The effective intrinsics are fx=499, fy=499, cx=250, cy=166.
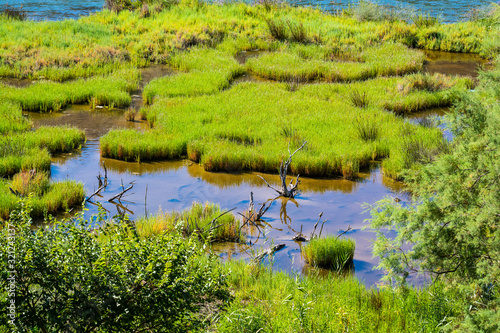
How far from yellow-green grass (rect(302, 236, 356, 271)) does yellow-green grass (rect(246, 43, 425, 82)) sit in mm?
9947

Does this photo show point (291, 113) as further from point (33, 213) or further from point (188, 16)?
point (188, 16)

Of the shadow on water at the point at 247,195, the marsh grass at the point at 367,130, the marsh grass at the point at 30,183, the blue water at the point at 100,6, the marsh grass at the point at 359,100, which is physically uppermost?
the blue water at the point at 100,6

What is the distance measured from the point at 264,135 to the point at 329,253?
501cm

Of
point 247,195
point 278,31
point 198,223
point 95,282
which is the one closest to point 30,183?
point 198,223

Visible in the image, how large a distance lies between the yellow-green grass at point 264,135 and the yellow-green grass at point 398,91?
0.68 m

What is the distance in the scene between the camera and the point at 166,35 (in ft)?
65.3

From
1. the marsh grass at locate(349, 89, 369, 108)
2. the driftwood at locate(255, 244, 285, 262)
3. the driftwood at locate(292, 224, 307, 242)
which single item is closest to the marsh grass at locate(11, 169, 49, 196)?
the driftwood at locate(255, 244, 285, 262)

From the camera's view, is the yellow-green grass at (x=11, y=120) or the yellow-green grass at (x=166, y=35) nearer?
the yellow-green grass at (x=11, y=120)

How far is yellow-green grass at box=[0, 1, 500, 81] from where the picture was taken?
54.4 feet

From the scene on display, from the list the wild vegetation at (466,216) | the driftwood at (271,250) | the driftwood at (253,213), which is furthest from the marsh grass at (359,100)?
the wild vegetation at (466,216)

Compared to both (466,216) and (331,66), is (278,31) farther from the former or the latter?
(466,216)

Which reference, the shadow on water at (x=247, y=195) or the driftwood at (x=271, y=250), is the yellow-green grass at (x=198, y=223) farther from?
the driftwood at (x=271, y=250)

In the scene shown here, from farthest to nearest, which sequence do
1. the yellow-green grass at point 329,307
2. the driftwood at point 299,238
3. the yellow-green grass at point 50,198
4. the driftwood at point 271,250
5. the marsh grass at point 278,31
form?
the marsh grass at point 278,31, the yellow-green grass at point 50,198, the driftwood at point 299,238, the driftwood at point 271,250, the yellow-green grass at point 329,307

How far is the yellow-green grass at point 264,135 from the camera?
959 cm
